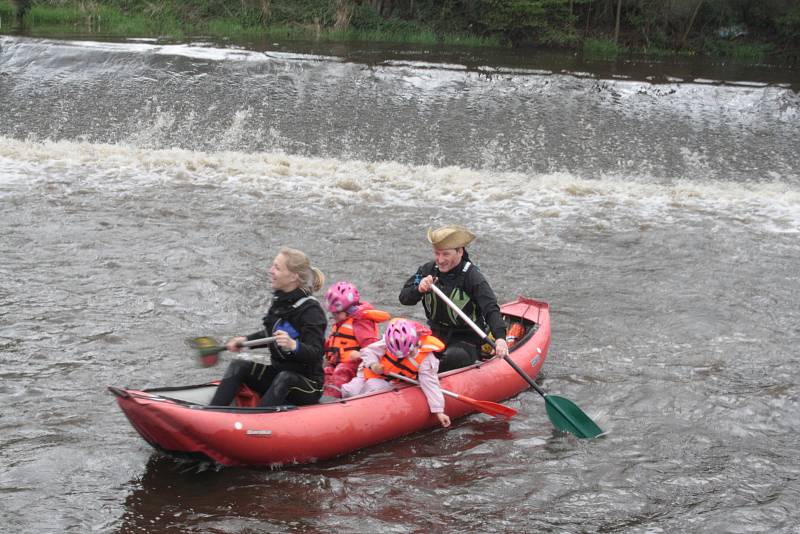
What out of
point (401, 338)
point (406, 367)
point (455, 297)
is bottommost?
point (406, 367)

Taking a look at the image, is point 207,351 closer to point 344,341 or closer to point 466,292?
point 344,341

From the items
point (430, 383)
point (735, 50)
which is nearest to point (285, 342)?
point (430, 383)

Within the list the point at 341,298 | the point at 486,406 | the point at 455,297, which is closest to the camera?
the point at 341,298

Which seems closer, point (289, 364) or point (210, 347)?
point (210, 347)

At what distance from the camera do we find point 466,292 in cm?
613

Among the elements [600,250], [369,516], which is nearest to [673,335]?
[600,250]

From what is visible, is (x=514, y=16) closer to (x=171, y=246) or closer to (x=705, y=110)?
(x=705, y=110)

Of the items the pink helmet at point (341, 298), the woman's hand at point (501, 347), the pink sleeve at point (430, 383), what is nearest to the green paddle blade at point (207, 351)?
the pink helmet at point (341, 298)

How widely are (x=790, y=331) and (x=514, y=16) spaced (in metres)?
14.4

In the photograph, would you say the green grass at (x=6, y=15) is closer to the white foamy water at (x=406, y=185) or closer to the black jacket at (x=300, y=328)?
the white foamy water at (x=406, y=185)

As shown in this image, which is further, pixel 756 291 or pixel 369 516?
pixel 756 291

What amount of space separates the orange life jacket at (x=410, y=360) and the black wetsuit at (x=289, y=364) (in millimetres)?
576

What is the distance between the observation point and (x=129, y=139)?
13250mm

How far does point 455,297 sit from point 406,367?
726mm
